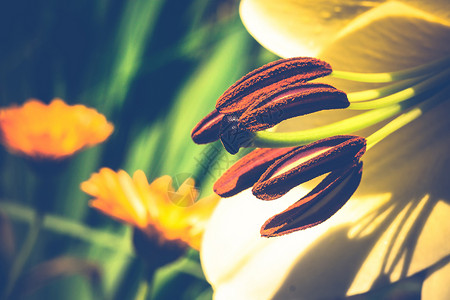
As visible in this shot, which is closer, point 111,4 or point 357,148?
point 357,148

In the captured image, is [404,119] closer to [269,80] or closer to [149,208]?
[269,80]

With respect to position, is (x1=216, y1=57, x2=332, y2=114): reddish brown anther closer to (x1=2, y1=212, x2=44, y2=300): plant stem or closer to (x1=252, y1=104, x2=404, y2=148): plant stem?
(x1=252, y1=104, x2=404, y2=148): plant stem

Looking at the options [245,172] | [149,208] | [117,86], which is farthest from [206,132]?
[117,86]

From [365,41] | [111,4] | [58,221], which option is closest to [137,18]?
[111,4]

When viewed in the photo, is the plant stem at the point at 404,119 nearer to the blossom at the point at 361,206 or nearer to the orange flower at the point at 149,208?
the blossom at the point at 361,206

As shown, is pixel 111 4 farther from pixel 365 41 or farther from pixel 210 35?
pixel 365 41

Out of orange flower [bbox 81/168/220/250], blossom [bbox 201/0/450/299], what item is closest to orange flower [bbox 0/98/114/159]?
orange flower [bbox 81/168/220/250]
